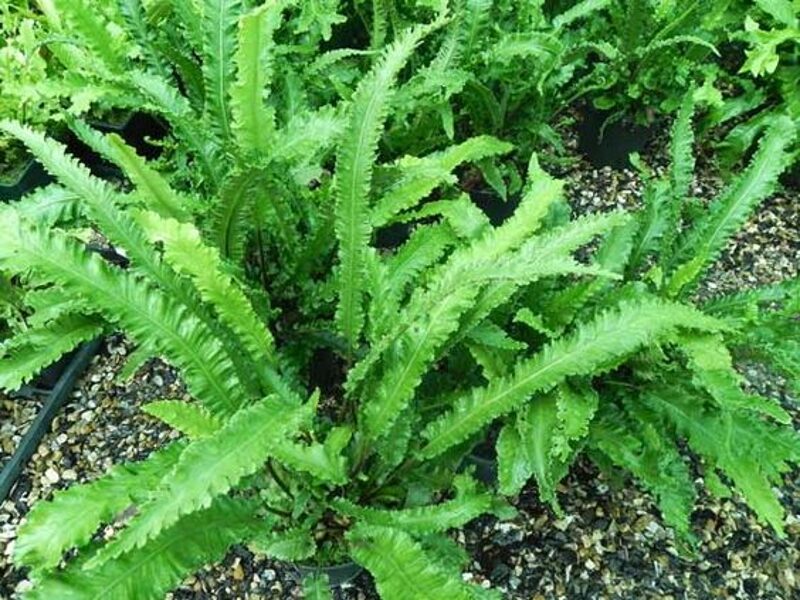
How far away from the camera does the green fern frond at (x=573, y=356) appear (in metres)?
1.39

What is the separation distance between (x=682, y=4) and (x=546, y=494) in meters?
1.60

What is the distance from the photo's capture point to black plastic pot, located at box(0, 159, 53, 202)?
2.27 meters

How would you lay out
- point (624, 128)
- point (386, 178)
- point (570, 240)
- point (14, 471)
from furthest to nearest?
point (624, 128)
point (14, 471)
point (386, 178)
point (570, 240)

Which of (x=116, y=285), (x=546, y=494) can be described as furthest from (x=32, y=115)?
(x=546, y=494)

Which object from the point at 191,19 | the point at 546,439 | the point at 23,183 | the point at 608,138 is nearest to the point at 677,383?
the point at 546,439

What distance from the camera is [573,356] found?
1416mm

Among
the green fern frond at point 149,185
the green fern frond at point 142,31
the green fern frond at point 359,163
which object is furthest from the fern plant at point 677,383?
the green fern frond at point 142,31

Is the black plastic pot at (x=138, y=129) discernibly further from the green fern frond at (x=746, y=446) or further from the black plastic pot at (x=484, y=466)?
the green fern frond at (x=746, y=446)

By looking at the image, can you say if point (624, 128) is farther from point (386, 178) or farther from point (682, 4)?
point (386, 178)

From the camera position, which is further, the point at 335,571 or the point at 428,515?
the point at 335,571

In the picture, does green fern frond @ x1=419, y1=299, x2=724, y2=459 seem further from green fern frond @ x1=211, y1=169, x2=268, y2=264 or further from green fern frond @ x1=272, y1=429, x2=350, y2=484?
green fern frond @ x1=211, y1=169, x2=268, y2=264

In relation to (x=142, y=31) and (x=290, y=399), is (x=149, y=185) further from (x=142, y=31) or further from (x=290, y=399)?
(x=142, y=31)

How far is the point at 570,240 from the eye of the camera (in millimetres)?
1462

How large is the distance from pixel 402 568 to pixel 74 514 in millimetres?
515
